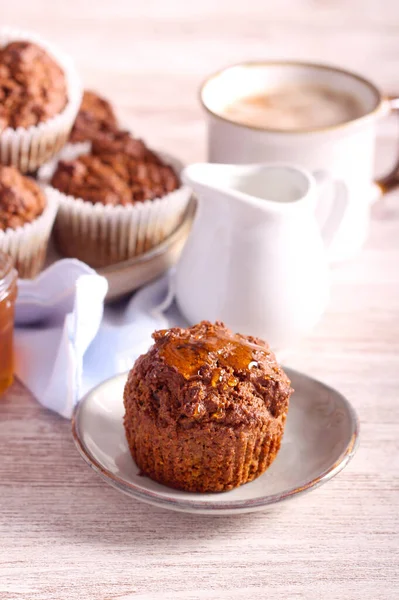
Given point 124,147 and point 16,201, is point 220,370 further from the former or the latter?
point 124,147

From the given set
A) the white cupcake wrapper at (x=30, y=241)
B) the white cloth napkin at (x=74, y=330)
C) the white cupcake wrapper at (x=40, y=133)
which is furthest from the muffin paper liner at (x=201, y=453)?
the white cupcake wrapper at (x=40, y=133)

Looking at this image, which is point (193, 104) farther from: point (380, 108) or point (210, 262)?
point (210, 262)

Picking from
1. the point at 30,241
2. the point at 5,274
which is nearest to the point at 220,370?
the point at 5,274

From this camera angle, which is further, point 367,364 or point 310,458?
point 367,364

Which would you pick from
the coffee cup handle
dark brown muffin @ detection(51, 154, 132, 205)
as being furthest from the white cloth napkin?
the coffee cup handle

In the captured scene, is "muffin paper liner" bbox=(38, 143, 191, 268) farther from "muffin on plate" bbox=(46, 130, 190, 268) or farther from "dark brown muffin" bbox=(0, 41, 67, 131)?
"dark brown muffin" bbox=(0, 41, 67, 131)

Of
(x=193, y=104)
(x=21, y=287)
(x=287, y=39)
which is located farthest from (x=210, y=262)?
(x=287, y=39)
